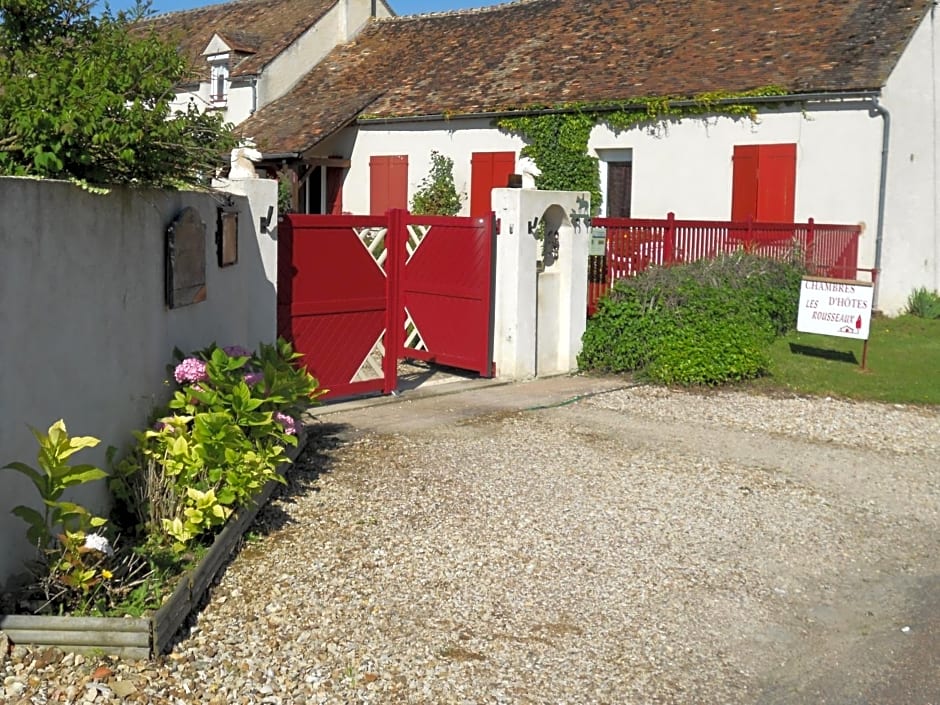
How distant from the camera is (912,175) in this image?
1948 cm

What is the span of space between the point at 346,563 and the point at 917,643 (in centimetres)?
282

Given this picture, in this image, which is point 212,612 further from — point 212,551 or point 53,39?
point 53,39

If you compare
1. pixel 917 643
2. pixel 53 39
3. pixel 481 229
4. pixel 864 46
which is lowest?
pixel 917 643

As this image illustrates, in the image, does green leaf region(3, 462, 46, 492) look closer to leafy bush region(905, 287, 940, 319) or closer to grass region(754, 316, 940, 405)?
grass region(754, 316, 940, 405)

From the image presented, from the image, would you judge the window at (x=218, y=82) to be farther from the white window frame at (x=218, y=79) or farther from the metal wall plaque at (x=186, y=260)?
the metal wall plaque at (x=186, y=260)

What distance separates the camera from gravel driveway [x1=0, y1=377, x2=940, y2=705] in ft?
15.0

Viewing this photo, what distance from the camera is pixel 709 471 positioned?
26.9ft

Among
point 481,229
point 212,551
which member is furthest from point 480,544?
point 481,229

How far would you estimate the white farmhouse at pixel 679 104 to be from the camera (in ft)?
61.4

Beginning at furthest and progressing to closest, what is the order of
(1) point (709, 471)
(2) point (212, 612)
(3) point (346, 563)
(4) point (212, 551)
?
(1) point (709, 471) → (3) point (346, 563) → (4) point (212, 551) → (2) point (212, 612)

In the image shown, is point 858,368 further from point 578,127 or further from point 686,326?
point 578,127

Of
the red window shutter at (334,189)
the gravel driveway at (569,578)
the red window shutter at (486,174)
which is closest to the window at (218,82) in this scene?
the red window shutter at (334,189)

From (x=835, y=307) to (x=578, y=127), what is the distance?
31.8ft

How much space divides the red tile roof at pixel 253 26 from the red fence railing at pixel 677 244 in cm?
1458
